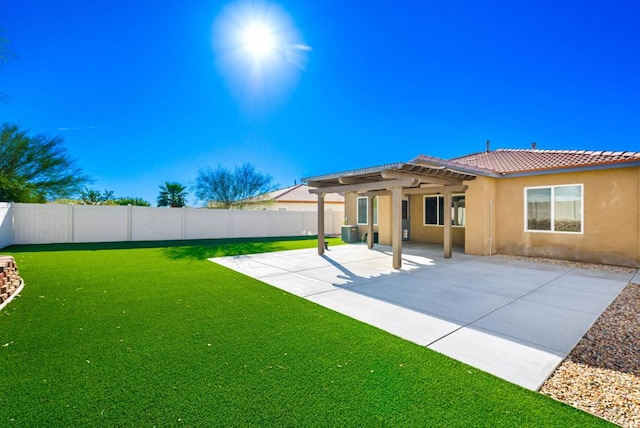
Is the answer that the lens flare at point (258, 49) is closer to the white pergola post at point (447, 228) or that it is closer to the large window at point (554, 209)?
the white pergola post at point (447, 228)

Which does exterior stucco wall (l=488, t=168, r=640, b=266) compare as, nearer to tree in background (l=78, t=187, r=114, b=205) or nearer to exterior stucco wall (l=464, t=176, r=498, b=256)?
exterior stucco wall (l=464, t=176, r=498, b=256)

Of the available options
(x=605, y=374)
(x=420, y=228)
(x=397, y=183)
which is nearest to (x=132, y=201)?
(x=420, y=228)

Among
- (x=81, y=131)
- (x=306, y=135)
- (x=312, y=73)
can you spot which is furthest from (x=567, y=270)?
(x=81, y=131)

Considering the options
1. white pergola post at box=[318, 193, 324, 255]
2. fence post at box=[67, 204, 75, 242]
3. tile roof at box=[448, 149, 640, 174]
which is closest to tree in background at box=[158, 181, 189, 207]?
fence post at box=[67, 204, 75, 242]

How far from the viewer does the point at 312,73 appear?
1448 centimetres

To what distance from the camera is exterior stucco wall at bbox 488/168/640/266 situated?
342 inches

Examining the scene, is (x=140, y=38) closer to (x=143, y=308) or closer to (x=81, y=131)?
(x=81, y=131)

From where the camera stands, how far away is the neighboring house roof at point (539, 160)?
8859 mm

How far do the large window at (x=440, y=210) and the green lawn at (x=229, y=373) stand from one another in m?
10.7

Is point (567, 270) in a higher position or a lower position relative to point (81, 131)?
lower

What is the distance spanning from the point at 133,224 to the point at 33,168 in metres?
7.72

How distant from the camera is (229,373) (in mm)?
2969

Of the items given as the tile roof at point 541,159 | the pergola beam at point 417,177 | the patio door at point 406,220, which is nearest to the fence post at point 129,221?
the pergola beam at point 417,177

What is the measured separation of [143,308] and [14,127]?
19.5 metres
